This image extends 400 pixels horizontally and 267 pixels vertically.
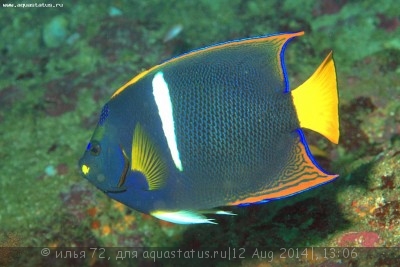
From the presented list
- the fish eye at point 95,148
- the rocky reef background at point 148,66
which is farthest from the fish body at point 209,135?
the rocky reef background at point 148,66

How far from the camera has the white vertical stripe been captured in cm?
140

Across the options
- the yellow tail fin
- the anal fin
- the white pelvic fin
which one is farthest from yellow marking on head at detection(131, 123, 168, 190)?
the yellow tail fin

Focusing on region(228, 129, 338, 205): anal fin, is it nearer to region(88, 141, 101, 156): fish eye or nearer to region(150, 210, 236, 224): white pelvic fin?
region(150, 210, 236, 224): white pelvic fin

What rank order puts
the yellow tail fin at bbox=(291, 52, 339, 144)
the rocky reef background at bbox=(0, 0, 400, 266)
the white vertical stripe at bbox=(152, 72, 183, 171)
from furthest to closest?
the rocky reef background at bbox=(0, 0, 400, 266), the white vertical stripe at bbox=(152, 72, 183, 171), the yellow tail fin at bbox=(291, 52, 339, 144)

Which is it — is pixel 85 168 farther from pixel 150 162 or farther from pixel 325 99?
pixel 325 99

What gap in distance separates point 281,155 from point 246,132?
0.56 feet

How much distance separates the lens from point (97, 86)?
3.92m

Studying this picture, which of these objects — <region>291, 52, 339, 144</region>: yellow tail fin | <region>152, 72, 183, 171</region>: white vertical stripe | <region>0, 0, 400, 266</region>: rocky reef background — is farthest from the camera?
<region>0, 0, 400, 266</region>: rocky reef background

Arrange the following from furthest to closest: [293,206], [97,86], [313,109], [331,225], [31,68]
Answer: [31,68] → [97,86] → [293,206] → [331,225] → [313,109]

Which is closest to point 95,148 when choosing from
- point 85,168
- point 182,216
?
point 85,168

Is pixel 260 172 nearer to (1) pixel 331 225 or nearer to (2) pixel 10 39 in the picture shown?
(1) pixel 331 225

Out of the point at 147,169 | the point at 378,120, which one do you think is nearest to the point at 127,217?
the point at 147,169

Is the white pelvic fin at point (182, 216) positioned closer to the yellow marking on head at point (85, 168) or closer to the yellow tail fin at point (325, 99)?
the yellow marking on head at point (85, 168)

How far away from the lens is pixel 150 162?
141 cm
